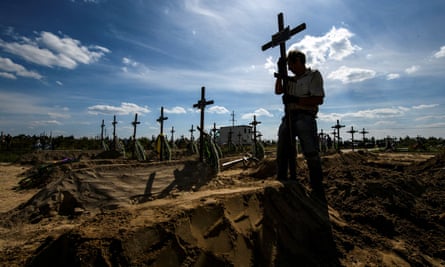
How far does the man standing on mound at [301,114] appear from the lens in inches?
142

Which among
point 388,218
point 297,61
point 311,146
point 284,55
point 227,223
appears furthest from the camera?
point 284,55

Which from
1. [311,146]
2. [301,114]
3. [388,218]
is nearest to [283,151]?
[311,146]

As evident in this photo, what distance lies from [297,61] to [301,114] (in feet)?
3.03

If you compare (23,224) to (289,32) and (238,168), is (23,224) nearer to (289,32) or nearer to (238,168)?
(289,32)

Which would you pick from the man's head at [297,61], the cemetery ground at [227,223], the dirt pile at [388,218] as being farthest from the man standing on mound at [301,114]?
the dirt pile at [388,218]

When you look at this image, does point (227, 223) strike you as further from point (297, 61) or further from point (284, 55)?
point (284, 55)

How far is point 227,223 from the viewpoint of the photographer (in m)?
2.39

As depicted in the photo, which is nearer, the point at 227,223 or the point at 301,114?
the point at 227,223

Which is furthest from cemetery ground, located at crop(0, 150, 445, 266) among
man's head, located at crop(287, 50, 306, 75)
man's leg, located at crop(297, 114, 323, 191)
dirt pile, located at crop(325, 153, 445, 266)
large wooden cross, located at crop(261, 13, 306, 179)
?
man's head, located at crop(287, 50, 306, 75)

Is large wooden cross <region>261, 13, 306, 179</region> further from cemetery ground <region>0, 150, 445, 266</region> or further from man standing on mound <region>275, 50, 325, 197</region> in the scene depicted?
cemetery ground <region>0, 150, 445, 266</region>

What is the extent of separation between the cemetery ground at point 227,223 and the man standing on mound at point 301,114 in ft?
1.62

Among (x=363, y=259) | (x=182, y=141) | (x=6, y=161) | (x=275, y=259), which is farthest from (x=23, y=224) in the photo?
(x=182, y=141)

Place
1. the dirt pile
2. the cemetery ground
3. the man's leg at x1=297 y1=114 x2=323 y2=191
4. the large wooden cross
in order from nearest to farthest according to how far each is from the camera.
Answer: the cemetery ground → the dirt pile → the man's leg at x1=297 y1=114 x2=323 y2=191 → the large wooden cross

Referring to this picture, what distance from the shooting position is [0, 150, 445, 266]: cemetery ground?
1.97 meters
